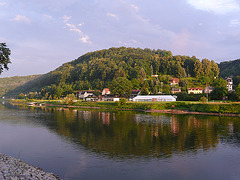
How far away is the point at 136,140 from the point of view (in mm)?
30141

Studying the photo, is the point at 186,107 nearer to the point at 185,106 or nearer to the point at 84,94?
the point at 185,106

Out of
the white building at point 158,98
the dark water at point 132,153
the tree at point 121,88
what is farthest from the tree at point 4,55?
the tree at point 121,88

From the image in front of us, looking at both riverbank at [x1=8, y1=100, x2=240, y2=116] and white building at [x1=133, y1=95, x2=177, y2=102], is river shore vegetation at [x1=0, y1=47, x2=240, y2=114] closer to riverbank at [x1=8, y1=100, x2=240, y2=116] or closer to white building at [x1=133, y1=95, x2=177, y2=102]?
riverbank at [x1=8, y1=100, x2=240, y2=116]

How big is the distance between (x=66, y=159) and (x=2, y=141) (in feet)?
46.1

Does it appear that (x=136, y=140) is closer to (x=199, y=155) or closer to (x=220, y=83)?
(x=199, y=155)

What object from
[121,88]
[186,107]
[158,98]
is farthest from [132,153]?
[121,88]

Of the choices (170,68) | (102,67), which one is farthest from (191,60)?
(102,67)

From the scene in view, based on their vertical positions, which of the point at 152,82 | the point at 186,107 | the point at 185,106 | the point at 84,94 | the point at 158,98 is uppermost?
the point at 152,82

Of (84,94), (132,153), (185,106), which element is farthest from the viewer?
(84,94)

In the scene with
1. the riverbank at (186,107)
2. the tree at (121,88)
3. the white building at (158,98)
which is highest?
the tree at (121,88)

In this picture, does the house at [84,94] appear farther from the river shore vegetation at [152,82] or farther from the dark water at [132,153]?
the dark water at [132,153]

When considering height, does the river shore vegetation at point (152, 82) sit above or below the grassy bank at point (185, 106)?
above

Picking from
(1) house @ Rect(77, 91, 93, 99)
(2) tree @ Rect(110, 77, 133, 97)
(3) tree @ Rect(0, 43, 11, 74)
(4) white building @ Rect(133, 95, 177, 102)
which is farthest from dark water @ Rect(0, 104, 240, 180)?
(1) house @ Rect(77, 91, 93, 99)

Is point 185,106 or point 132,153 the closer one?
point 132,153
